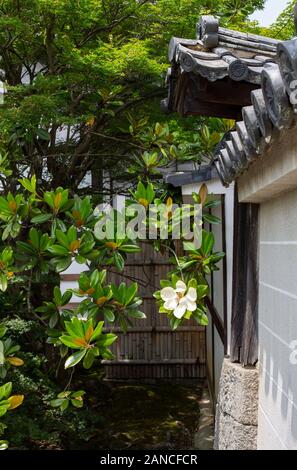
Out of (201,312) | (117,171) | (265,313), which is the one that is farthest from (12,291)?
(265,313)

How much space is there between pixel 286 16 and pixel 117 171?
3.62 metres

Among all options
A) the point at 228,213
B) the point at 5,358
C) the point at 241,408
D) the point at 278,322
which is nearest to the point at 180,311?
the point at 241,408

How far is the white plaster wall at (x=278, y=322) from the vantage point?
7.72 feet

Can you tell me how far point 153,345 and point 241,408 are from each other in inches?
212

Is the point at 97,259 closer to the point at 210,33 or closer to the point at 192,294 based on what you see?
the point at 192,294

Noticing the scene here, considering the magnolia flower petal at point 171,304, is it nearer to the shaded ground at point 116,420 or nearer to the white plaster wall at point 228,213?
the white plaster wall at point 228,213

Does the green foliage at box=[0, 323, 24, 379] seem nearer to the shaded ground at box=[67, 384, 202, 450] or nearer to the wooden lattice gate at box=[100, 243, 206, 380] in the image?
the shaded ground at box=[67, 384, 202, 450]

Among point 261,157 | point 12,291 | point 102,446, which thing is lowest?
point 102,446

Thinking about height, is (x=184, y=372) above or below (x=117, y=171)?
below

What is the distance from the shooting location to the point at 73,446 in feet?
19.5

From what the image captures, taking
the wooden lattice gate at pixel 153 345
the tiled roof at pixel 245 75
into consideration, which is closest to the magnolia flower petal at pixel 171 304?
the tiled roof at pixel 245 75

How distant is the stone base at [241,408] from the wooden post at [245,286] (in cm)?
9

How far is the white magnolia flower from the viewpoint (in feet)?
11.3

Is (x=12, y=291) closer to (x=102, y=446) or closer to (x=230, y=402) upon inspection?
(x=102, y=446)
